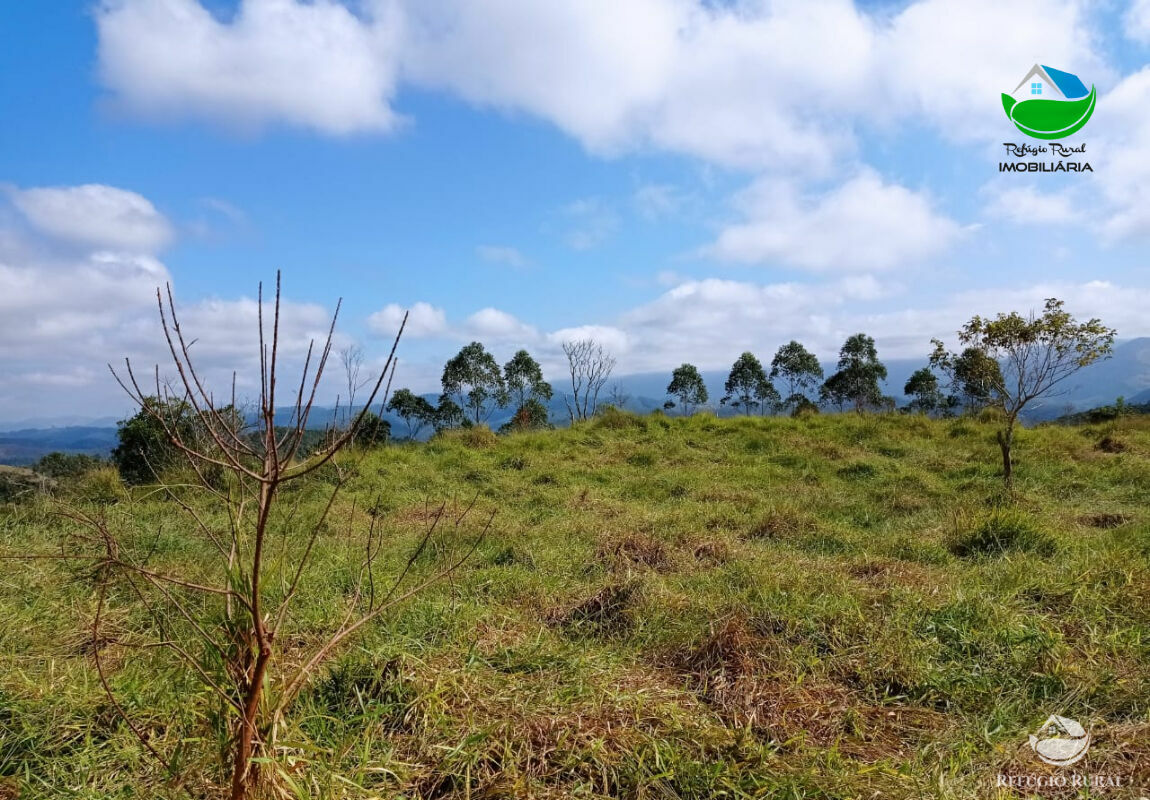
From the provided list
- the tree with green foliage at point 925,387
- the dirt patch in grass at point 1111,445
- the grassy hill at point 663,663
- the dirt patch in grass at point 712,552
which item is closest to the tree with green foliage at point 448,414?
the tree with green foliage at point 925,387

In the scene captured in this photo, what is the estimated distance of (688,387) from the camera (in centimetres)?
3209

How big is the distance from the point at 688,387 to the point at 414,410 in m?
14.3

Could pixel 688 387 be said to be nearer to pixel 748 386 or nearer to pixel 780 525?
pixel 748 386

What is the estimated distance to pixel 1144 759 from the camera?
6.79 feet

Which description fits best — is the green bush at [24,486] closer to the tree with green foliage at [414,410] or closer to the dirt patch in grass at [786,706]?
the dirt patch in grass at [786,706]

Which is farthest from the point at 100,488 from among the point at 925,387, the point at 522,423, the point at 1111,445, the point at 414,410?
the point at 925,387

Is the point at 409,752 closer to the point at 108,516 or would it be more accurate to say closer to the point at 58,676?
the point at 58,676

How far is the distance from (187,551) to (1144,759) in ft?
18.4

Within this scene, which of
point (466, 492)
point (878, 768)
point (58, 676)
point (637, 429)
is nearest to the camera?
point (878, 768)

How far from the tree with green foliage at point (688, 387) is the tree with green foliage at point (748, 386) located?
1821 millimetres

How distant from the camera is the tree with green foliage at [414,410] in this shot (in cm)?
2945

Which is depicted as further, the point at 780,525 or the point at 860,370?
the point at 860,370

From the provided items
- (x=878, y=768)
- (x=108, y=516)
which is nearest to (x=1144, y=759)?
(x=878, y=768)

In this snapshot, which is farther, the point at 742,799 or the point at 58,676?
the point at 58,676
